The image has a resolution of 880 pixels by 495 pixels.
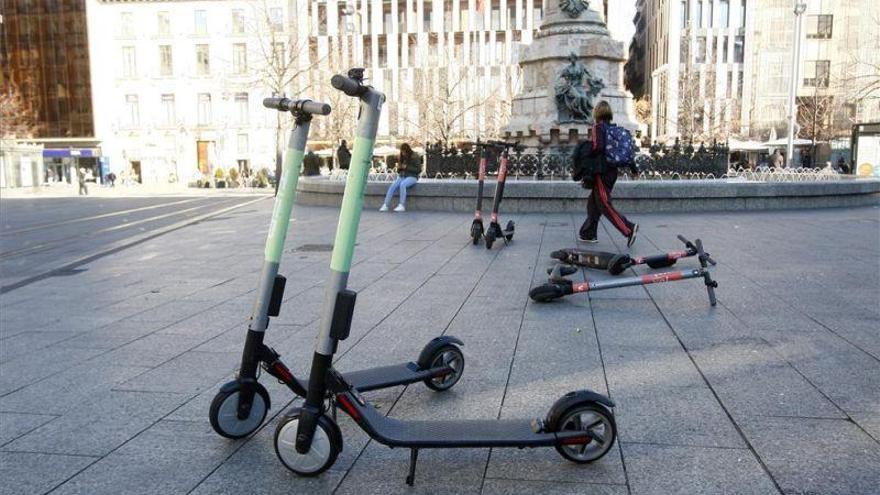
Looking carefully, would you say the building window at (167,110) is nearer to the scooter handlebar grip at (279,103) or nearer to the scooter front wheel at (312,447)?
the scooter handlebar grip at (279,103)

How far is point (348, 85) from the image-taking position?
271cm

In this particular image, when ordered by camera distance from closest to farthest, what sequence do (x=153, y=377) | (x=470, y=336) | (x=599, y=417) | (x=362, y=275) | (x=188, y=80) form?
(x=599, y=417), (x=153, y=377), (x=470, y=336), (x=362, y=275), (x=188, y=80)

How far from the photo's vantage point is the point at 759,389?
12.8ft

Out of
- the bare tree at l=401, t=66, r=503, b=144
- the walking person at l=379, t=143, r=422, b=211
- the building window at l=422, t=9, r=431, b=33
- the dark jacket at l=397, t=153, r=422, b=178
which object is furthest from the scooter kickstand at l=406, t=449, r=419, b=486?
the building window at l=422, t=9, r=431, b=33

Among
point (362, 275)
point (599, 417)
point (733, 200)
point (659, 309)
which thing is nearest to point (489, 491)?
point (599, 417)

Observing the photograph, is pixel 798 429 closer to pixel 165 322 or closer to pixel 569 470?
pixel 569 470

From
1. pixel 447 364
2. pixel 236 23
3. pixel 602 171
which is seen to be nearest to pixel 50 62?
pixel 236 23

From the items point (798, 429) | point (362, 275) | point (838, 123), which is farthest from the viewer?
point (838, 123)

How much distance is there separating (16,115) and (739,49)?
216ft

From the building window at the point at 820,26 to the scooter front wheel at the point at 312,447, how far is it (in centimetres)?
7428

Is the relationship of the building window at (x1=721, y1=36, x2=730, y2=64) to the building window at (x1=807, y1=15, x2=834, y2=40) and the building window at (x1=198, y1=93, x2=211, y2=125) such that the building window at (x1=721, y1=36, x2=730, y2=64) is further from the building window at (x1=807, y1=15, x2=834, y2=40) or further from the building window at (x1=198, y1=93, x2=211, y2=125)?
the building window at (x1=198, y1=93, x2=211, y2=125)

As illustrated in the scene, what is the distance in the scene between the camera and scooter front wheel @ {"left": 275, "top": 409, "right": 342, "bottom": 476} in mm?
2885

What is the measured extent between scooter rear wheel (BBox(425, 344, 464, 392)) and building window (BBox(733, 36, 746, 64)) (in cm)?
6996

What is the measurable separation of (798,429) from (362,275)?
17.1 feet
